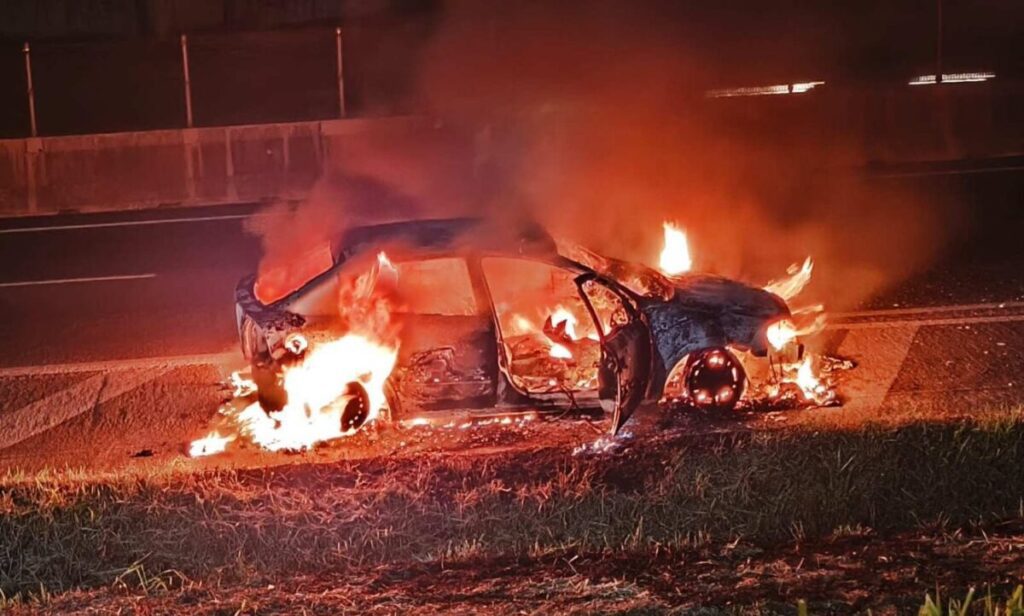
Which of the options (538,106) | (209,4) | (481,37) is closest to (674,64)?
(481,37)

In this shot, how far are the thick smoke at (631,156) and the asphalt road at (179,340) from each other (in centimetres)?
82

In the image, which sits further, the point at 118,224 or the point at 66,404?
the point at 118,224

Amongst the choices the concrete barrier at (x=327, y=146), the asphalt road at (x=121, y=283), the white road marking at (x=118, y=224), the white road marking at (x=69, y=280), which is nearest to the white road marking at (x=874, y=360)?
the asphalt road at (x=121, y=283)

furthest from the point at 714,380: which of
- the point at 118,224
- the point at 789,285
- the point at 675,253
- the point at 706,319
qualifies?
the point at 118,224

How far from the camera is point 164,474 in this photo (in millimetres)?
6234

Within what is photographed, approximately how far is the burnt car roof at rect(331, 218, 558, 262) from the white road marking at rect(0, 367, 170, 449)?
2170mm

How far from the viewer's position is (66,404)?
7973 mm

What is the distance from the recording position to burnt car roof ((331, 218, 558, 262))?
704 centimetres

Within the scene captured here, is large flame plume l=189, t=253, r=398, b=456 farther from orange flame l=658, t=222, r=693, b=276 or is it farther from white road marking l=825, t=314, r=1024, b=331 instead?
white road marking l=825, t=314, r=1024, b=331

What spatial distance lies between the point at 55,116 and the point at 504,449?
17418 mm

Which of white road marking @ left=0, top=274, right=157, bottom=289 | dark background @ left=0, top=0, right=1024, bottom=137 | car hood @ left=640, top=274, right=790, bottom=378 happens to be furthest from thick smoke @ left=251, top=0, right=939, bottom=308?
white road marking @ left=0, top=274, right=157, bottom=289

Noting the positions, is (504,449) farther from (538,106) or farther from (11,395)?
(538,106)

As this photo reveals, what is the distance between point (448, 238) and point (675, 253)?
1907mm

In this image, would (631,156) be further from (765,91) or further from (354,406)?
(354,406)
